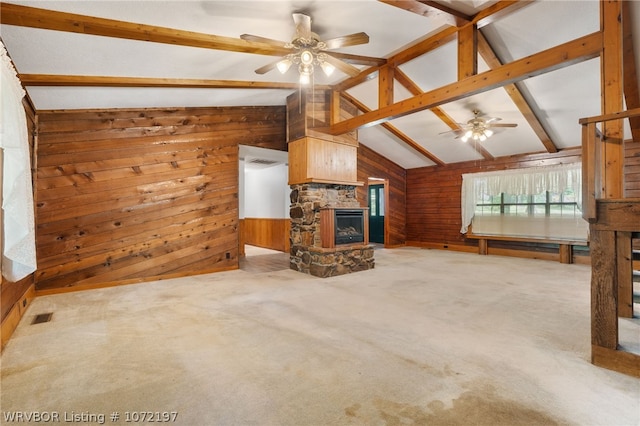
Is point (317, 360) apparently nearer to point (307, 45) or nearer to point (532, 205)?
point (307, 45)

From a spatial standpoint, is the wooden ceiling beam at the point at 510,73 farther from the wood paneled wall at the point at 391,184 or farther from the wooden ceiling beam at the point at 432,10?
the wood paneled wall at the point at 391,184

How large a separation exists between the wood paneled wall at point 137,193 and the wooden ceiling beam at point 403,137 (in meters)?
1.92

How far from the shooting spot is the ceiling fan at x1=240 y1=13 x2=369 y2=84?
2.73m

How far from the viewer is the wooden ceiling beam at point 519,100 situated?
3.69 meters

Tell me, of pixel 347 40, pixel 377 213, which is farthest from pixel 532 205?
pixel 347 40

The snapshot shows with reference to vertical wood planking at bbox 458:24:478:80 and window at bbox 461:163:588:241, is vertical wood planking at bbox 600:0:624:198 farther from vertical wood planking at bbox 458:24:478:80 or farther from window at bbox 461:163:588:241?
Answer: window at bbox 461:163:588:241

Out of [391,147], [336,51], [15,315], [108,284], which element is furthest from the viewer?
[391,147]

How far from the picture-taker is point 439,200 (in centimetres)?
823

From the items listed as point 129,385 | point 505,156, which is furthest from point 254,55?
point 505,156

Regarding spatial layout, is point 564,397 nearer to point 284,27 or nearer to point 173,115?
point 284,27

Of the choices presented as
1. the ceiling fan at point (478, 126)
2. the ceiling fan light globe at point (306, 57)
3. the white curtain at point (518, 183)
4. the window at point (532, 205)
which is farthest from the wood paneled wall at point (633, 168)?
the ceiling fan light globe at point (306, 57)

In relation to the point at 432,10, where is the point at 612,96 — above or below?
below

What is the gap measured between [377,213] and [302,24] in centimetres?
777

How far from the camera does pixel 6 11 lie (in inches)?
86.1
